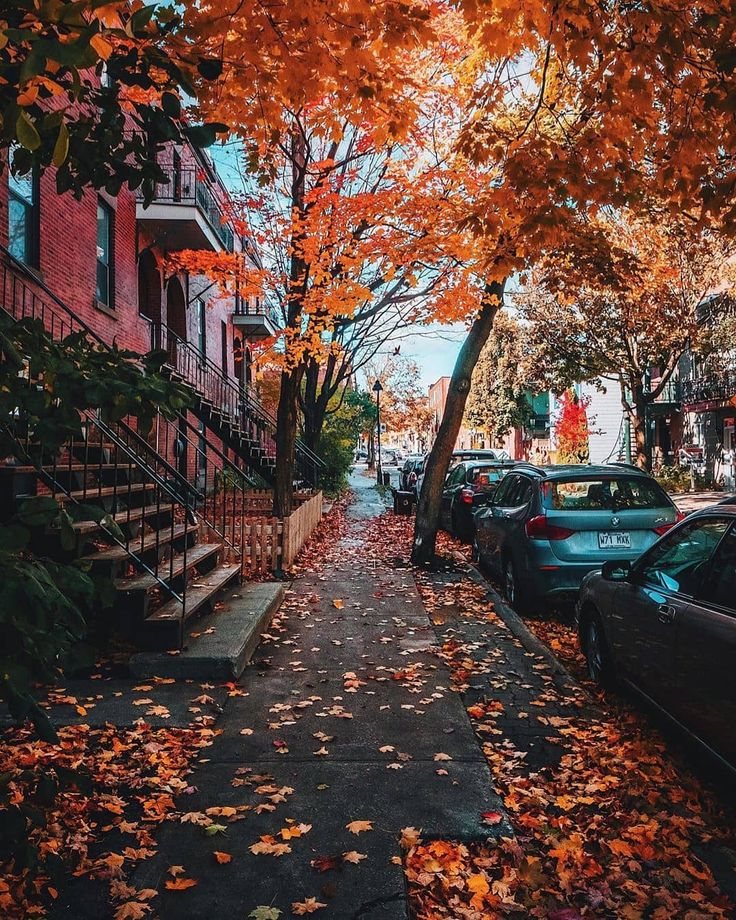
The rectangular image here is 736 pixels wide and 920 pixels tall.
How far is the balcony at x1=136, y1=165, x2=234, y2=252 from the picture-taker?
1633cm

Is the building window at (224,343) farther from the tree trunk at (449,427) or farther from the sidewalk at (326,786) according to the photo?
the sidewalk at (326,786)

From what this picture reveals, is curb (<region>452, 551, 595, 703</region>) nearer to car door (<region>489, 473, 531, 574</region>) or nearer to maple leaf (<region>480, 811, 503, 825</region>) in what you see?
car door (<region>489, 473, 531, 574</region>)

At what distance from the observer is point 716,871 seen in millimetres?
3418

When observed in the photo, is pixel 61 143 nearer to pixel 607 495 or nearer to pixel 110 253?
pixel 607 495

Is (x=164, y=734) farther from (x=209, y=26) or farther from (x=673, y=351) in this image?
(x=673, y=351)

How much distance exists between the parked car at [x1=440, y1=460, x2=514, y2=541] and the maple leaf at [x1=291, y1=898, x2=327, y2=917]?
470 inches

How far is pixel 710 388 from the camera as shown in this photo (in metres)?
32.5

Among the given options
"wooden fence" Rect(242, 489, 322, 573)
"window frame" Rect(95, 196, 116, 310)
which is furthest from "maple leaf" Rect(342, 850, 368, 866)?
"window frame" Rect(95, 196, 116, 310)

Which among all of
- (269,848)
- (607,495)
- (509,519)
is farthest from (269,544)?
(269,848)

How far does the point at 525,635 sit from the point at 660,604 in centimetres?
319

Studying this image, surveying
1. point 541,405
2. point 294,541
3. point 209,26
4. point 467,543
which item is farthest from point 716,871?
point 541,405

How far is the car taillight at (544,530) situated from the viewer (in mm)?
8227

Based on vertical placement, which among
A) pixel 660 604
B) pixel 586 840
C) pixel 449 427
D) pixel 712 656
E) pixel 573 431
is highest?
pixel 573 431

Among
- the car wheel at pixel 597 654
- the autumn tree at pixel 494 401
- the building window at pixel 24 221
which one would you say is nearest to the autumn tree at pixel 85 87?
the car wheel at pixel 597 654
